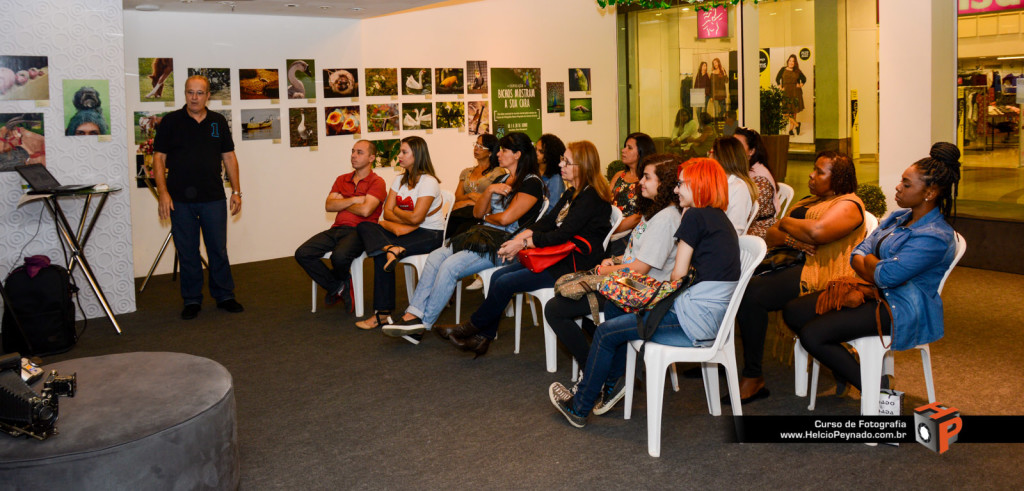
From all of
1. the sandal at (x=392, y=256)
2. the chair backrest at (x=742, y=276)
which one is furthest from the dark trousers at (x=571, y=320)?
the sandal at (x=392, y=256)

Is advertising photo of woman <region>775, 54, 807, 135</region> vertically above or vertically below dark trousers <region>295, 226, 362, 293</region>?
above

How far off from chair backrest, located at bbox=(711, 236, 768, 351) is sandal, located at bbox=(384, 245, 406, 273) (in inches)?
110

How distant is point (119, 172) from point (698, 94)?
271 inches

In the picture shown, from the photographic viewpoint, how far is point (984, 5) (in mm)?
7867

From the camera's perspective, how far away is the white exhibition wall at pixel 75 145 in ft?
21.3

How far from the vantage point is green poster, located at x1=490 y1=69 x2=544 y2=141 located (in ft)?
35.1

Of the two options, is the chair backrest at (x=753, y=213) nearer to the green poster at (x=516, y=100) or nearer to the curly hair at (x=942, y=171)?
the curly hair at (x=942, y=171)

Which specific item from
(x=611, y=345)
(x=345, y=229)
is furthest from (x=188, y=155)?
(x=611, y=345)

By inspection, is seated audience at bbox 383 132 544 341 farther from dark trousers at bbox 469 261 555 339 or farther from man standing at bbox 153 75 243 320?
man standing at bbox 153 75 243 320

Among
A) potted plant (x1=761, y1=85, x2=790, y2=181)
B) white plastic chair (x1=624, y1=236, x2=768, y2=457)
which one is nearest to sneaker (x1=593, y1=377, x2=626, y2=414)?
white plastic chair (x1=624, y1=236, x2=768, y2=457)

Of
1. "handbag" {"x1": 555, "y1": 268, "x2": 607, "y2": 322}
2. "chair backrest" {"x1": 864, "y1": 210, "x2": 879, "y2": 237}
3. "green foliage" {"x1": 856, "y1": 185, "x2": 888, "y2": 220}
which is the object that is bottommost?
"handbag" {"x1": 555, "y1": 268, "x2": 607, "y2": 322}

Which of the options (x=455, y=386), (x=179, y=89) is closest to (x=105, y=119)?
(x=179, y=89)

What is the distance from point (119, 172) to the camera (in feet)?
22.5

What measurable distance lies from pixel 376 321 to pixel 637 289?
9.22 feet
